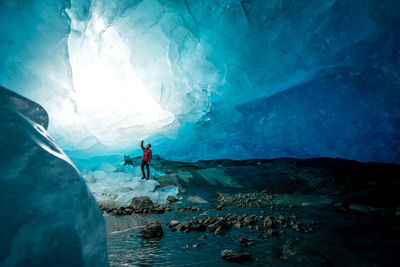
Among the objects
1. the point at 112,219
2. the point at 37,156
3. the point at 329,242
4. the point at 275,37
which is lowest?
the point at 329,242

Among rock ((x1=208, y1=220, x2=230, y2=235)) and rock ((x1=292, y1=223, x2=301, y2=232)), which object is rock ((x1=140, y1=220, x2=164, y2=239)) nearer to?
rock ((x1=208, y1=220, x2=230, y2=235))

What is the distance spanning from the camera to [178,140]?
791 centimetres

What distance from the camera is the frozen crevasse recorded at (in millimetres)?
880

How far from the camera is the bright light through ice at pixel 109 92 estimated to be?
4.45 metres

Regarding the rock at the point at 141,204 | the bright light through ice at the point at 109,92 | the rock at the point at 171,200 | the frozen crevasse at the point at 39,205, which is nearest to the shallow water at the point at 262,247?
the frozen crevasse at the point at 39,205

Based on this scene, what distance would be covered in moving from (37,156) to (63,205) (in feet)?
1.05

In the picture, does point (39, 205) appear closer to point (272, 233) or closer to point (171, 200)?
point (272, 233)

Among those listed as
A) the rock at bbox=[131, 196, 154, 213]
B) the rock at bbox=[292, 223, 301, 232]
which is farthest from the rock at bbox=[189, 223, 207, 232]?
the rock at bbox=[131, 196, 154, 213]

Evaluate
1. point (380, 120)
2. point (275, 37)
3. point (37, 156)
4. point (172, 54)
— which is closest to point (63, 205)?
point (37, 156)

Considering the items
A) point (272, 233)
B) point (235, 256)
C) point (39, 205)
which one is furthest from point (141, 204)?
point (39, 205)

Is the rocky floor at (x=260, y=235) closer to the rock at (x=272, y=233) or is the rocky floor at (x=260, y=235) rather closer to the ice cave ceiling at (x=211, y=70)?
the rock at (x=272, y=233)

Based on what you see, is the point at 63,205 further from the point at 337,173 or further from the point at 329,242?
the point at 337,173

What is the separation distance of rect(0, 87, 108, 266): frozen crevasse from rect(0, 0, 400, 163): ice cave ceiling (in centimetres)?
197

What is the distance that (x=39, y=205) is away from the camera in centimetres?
98
